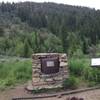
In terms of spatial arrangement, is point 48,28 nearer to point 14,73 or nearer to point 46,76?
point 14,73

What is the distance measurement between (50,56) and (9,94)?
1.68 meters

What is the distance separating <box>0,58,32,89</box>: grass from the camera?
8.97 meters

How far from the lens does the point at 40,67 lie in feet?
27.5

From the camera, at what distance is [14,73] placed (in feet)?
31.6

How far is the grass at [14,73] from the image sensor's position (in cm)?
897

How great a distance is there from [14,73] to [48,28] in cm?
4377

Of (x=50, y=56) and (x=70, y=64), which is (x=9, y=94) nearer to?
(x=50, y=56)

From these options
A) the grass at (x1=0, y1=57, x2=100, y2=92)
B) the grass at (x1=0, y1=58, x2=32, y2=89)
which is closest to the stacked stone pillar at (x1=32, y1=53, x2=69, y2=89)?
the grass at (x1=0, y1=57, x2=100, y2=92)

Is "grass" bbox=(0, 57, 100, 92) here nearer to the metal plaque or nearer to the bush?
the bush

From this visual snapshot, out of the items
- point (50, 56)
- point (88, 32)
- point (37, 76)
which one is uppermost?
point (88, 32)

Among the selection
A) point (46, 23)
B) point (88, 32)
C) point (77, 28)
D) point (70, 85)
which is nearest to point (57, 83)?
point (70, 85)

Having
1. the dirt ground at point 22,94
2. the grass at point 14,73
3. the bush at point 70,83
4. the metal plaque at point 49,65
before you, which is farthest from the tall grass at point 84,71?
the grass at point 14,73

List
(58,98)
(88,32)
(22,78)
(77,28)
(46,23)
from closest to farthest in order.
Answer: (58,98)
(22,78)
(88,32)
(77,28)
(46,23)

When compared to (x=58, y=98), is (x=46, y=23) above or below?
above
